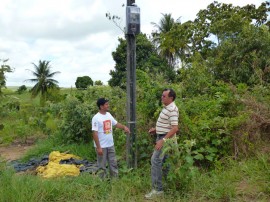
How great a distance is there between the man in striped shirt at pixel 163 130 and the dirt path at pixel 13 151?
6.06m

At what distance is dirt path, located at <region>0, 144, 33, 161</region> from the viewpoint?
10484 mm

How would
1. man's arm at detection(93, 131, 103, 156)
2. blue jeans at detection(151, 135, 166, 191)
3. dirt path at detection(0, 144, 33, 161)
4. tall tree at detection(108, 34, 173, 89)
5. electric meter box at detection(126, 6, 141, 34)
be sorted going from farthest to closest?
tall tree at detection(108, 34, 173, 89), dirt path at detection(0, 144, 33, 161), man's arm at detection(93, 131, 103, 156), electric meter box at detection(126, 6, 141, 34), blue jeans at detection(151, 135, 166, 191)

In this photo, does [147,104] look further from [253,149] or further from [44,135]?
[44,135]

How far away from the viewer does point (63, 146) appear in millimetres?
9797

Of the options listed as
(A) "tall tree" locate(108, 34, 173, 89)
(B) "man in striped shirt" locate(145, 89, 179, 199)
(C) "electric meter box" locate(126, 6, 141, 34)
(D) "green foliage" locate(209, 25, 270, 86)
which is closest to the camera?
(B) "man in striped shirt" locate(145, 89, 179, 199)

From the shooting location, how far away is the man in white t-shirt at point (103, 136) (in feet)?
19.8

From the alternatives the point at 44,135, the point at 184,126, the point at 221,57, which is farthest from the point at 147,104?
the point at 221,57

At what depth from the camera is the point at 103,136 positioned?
6.13m

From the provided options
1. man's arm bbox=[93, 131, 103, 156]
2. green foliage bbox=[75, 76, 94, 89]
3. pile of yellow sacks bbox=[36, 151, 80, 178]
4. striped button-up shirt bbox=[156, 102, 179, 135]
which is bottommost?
pile of yellow sacks bbox=[36, 151, 80, 178]

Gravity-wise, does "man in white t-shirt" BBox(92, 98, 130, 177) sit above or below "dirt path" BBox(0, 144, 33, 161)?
above

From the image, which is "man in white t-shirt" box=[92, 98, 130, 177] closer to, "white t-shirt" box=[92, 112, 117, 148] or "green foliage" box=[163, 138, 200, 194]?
"white t-shirt" box=[92, 112, 117, 148]

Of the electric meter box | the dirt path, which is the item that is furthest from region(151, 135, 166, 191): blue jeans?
the dirt path

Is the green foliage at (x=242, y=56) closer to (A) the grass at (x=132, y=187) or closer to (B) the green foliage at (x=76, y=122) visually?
(B) the green foliage at (x=76, y=122)

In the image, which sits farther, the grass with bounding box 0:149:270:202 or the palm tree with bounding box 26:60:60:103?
the palm tree with bounding box 26:60:60:103
